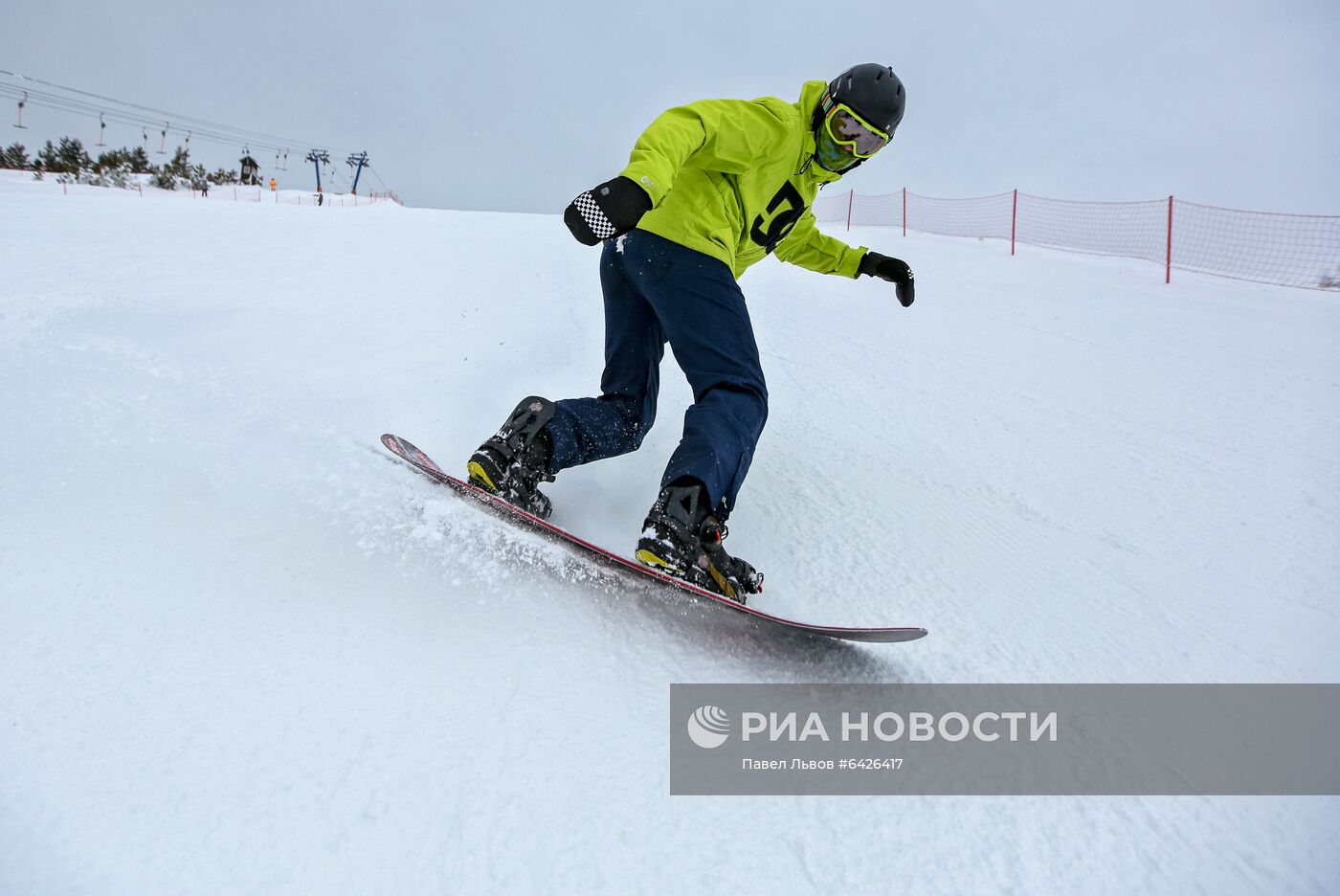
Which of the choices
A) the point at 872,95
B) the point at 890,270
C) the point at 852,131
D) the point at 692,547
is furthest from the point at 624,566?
the point at 890,270

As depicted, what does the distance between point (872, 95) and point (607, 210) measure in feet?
3.26

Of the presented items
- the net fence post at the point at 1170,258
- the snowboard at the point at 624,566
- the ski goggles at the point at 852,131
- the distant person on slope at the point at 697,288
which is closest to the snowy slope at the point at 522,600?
the snowboard at the point at 624,566

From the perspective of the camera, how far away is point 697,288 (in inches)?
76.4

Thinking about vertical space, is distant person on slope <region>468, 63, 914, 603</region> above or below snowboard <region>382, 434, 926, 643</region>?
above

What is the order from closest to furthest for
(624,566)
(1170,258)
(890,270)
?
(624,566) < (890,270) < (1170,258)

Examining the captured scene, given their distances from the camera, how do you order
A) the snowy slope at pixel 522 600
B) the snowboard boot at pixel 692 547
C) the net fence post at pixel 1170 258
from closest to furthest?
the snowy slope at pixel 522 600
the snowboard boot at pixel 692 547
the net fence post at pixel 1170 258

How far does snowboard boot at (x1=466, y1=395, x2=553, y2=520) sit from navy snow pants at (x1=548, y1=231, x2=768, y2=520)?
45mm

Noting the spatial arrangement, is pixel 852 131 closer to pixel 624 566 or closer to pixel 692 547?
pixel 692 547

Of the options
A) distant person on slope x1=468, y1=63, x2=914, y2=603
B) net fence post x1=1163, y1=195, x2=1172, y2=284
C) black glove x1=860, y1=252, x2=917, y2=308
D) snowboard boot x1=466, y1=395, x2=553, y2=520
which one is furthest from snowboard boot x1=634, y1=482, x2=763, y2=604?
net fence post x1=1163, y1=195, x2=1172, y2=284

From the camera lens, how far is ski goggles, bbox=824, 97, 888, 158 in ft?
6.37

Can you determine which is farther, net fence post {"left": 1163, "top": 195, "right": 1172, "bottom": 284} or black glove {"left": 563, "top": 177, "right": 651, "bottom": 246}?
net fence post {"left": 1163, "top": 195, "right": 1172, "bottom": 284}

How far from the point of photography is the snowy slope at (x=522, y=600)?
1026mm

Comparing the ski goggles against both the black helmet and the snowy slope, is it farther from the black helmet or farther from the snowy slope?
the snowy slope

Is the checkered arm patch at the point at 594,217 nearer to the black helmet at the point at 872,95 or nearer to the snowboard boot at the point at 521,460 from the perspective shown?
the snowboard boot at the point at 521,460
